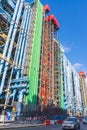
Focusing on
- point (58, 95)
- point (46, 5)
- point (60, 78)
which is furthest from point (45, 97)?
point (46, 5)

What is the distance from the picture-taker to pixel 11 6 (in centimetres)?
5828

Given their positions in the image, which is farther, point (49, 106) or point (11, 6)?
point (11, 6)

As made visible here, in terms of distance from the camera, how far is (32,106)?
47.5 metres

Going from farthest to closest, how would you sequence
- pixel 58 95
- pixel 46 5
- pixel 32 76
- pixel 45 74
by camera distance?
pixel 46 5, pixel 58 95, pixel 45 74, pixel 32 76

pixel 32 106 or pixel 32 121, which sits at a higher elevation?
pixel 32 106

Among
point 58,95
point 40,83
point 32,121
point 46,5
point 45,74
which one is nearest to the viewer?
point 32,121

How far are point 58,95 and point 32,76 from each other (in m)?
20.5

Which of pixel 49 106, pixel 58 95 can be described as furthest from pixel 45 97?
pixel 58 95

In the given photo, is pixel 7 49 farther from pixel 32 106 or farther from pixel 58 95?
pixel 58 95

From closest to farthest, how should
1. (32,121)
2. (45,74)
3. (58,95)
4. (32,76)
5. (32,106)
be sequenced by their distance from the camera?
(32,121) < (32,106) < (32,76) < (45,74) < (58,95)

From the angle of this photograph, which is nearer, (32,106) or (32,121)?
(32,121)

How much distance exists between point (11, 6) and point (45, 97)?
3121 centimetres

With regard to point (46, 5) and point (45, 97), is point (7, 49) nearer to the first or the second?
point (45, 97)

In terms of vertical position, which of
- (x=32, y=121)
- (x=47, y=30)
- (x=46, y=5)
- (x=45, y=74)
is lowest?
(x=32, y=121)
